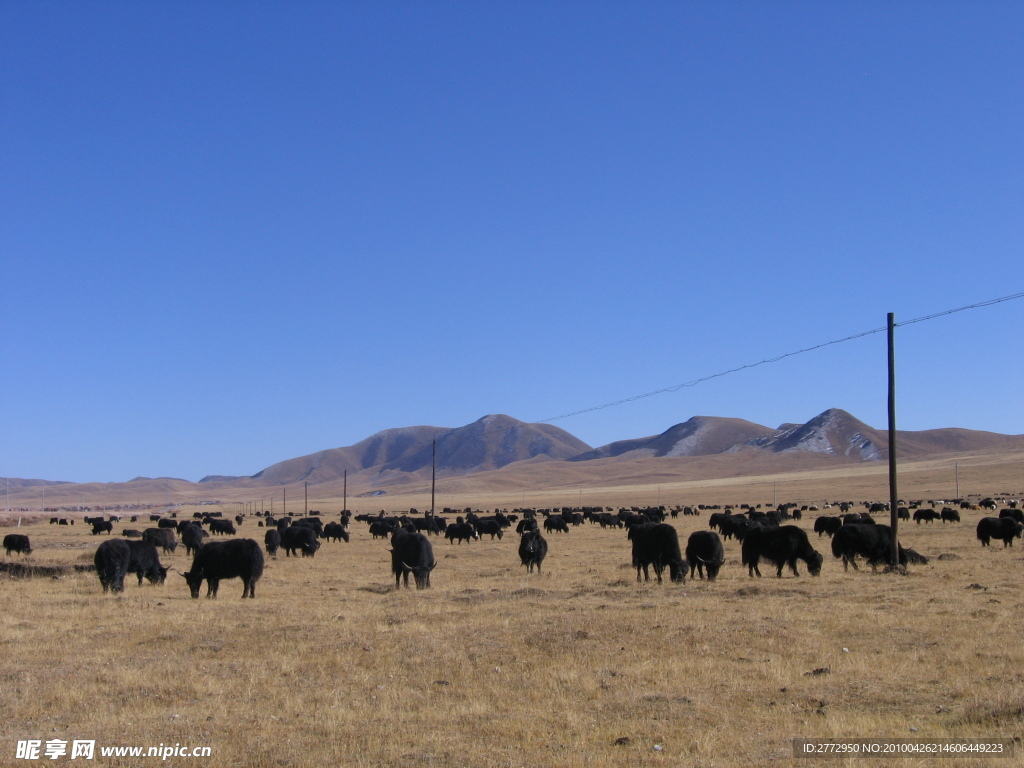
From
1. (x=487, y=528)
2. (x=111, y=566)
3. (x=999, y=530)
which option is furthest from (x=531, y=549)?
(x=487, y=528)

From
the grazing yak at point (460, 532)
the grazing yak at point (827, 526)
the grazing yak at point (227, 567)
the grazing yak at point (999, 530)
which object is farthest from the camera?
the grazing yak at point (460, 532)

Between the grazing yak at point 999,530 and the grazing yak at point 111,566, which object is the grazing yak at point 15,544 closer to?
the grazing yak at point 111,566

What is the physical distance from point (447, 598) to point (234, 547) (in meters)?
5.94

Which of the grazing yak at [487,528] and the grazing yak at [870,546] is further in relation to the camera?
the grazing yak at [487,528]

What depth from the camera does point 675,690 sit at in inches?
436

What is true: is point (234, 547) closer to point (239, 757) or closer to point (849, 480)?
point (239, 757)

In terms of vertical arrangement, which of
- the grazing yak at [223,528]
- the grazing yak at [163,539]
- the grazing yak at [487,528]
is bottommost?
the grazing yak at [223,528]

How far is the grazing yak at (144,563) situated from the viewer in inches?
999

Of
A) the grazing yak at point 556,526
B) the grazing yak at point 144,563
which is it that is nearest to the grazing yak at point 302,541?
the grazing yak at point 144,563

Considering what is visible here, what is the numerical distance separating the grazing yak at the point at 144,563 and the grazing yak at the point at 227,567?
11.6ft

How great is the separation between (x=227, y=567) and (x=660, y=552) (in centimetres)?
1150

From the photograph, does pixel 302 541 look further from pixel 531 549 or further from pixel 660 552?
pixel 660 552

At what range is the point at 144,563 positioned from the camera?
2564 cm

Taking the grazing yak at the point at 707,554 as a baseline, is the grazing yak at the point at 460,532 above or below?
below
